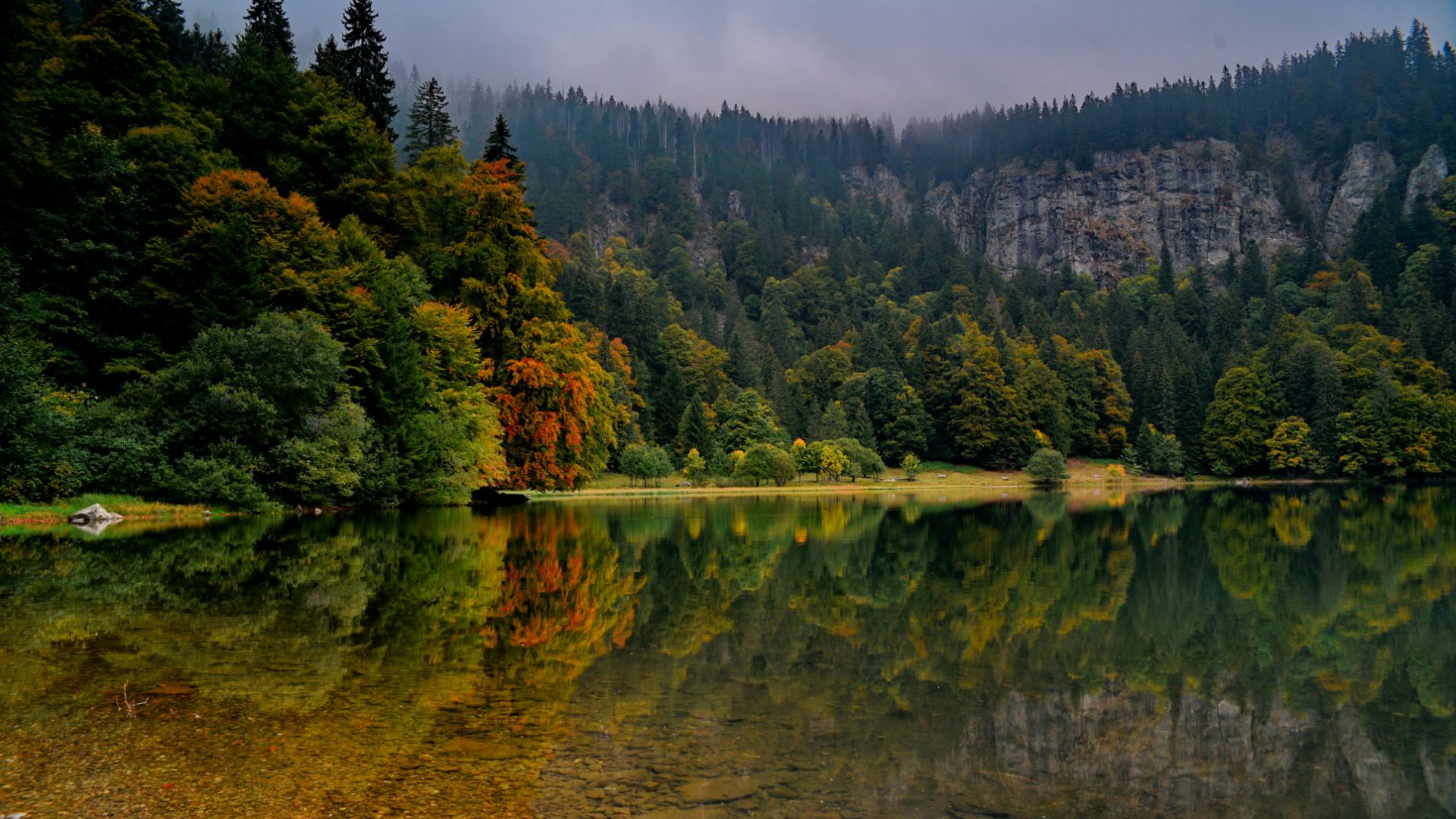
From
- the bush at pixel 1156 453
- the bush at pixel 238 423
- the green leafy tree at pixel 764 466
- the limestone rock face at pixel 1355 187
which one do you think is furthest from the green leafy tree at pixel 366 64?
the limestone rock face at pixel 1355 187

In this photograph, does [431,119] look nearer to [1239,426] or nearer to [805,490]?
[805,490]

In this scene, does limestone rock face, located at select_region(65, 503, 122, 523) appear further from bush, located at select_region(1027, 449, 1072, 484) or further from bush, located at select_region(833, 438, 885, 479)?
bush, located at select_region(1027, 449, 1072, 484)

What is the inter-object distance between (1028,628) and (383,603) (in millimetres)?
8811

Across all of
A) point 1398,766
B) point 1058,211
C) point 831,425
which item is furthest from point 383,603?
point 1058,211

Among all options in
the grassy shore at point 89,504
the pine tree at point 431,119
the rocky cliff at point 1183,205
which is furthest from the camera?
the rocky cliff at point 1183,205

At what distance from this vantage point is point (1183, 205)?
17725 centimetres

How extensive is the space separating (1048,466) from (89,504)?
7722 centimetres

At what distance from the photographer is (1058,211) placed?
614ft

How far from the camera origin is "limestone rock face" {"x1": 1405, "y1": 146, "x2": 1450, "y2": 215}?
143000 millimetres

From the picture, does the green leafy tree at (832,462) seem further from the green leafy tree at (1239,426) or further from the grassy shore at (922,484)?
the green leafy tree at (1239,426)

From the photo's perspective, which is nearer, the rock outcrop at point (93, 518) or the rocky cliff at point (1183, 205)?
the rock outcrop at point (93, 518)

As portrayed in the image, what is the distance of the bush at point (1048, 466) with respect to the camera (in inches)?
3253

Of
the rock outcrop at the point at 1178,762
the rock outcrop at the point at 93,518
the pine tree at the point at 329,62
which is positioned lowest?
the rock outcrop at the point at 1178,762

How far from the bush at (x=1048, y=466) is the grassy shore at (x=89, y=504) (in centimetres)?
7363
